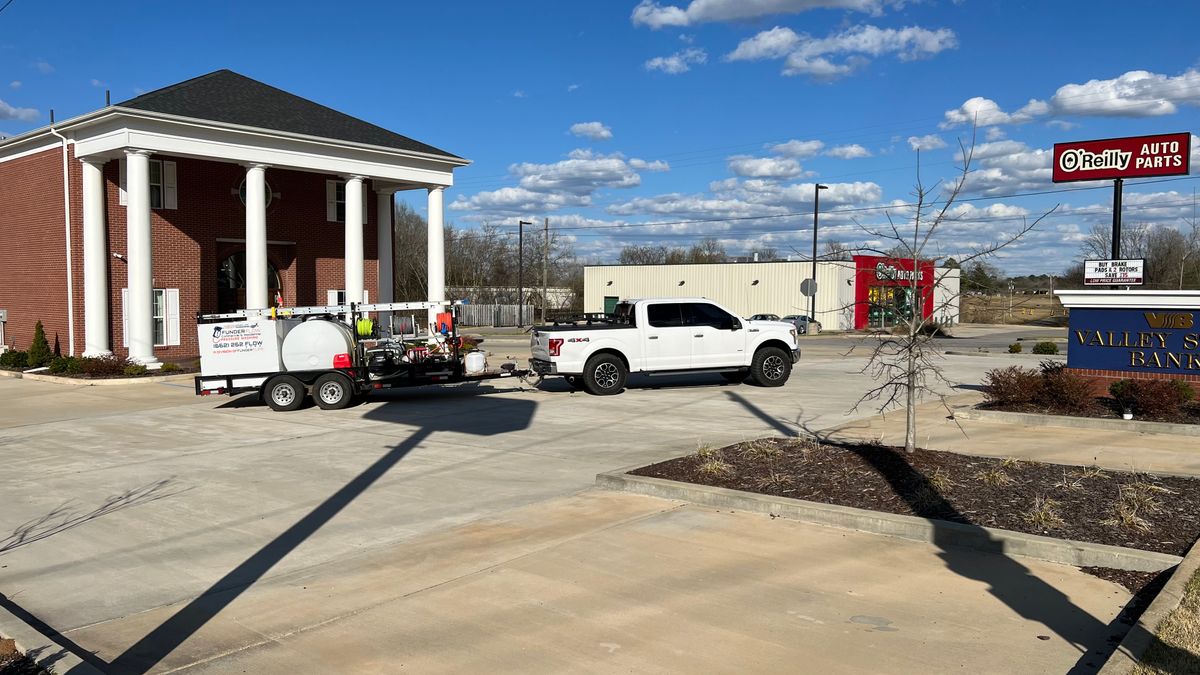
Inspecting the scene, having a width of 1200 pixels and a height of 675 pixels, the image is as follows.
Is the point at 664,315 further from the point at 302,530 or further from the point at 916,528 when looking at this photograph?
the point at 916,528

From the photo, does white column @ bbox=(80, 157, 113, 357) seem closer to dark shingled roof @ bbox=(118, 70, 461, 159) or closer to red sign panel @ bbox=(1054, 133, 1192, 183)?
dark shingled roof @ bbox=(118, 70, 461, 159)

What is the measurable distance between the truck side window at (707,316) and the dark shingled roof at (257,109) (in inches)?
575

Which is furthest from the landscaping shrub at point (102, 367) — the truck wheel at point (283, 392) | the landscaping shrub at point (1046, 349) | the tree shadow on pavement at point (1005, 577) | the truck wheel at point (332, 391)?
the landscaping shrub at point (1046, 349)

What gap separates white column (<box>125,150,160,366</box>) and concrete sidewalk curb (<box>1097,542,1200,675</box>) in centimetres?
2441

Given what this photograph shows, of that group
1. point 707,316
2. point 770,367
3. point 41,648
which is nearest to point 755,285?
point 770,367

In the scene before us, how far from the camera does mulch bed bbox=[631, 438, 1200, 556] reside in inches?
284

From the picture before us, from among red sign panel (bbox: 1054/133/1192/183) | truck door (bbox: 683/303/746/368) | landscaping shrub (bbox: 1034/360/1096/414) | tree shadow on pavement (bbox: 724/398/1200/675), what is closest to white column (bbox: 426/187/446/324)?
truck door (bbox: 683/303/746/368)

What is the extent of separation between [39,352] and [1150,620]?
2879 cm

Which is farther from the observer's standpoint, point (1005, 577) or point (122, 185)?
point (122, 185)

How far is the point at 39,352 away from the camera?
26.5 m

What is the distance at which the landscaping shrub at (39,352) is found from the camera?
2641cm

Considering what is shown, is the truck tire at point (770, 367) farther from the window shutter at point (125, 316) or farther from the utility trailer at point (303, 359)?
the window shutter at point (125, 316)

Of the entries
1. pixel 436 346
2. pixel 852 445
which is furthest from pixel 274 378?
pixel 852 445

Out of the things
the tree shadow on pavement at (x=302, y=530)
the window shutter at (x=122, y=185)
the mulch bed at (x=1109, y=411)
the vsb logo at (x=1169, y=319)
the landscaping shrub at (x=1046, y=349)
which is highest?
the window shutter at (x=122, y=185)
